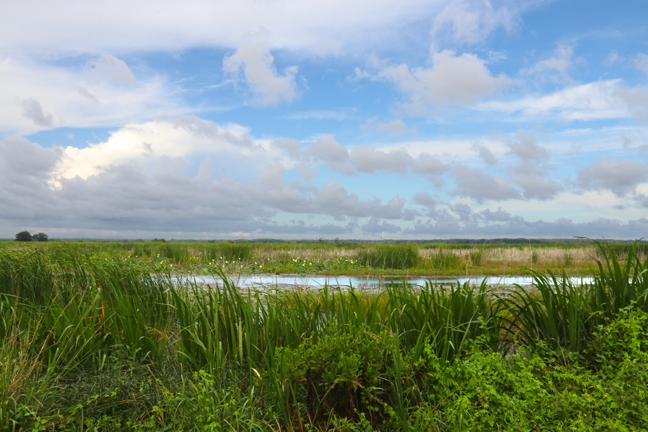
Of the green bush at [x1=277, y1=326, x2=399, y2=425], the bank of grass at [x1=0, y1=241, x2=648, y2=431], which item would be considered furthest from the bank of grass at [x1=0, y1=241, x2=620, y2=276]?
the green bush at [x1=277, y1=326, x2=399, y2=425]

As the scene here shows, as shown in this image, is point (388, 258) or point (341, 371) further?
point (388, 258)

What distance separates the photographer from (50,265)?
695 centimetres

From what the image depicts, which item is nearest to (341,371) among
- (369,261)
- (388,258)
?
(369,261)

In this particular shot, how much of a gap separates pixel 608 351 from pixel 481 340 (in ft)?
3.75

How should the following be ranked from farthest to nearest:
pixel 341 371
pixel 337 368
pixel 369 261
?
pixel 369 261 → pixel 341 371 → pixel 337 368

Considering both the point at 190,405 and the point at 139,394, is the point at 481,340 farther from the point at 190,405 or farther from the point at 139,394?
the point at 139,394

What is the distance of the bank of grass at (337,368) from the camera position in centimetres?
336

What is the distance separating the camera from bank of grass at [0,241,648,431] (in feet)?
11.0

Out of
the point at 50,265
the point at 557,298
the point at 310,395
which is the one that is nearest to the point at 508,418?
the point at 310,395

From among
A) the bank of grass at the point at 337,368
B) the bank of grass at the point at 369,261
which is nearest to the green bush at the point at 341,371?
the bank of grass at the point at 337,368

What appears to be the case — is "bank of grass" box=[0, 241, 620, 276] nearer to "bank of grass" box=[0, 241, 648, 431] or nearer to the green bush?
"bank of grass" box=[0, 241, 648, 431]

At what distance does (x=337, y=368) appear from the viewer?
130 inches

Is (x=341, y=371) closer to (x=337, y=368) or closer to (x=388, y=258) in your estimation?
(x=337, y=368)

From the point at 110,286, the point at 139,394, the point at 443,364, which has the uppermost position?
the point at 110,286
